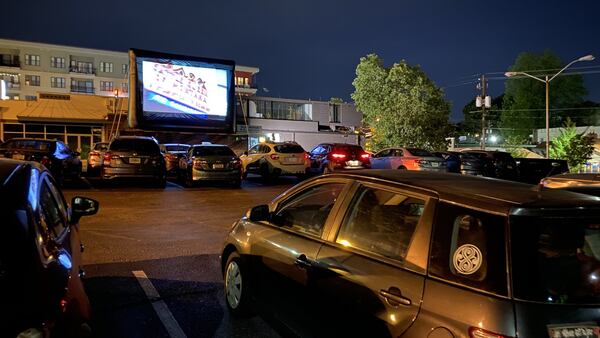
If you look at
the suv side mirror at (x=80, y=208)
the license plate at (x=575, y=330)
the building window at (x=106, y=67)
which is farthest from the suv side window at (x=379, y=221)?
the building window at (x=106, y=67)

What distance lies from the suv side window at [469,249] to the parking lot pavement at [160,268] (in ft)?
7.57

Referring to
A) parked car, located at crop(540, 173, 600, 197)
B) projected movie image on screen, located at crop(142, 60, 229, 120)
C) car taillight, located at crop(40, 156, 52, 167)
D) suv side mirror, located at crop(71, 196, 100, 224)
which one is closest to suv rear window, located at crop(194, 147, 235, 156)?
car taillight, located at crop(40, 156, 52, 167)

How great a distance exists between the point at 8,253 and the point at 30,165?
4.55 feet

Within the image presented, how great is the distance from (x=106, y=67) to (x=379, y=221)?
62.0 meters

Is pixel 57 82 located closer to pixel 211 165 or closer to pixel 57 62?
pixel 57 62

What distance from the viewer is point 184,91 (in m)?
27.7

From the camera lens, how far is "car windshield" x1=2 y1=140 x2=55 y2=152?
16047mm

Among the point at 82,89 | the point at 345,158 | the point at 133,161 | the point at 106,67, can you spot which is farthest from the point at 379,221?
the point at 82,89

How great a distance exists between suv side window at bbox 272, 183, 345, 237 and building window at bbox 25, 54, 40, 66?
61.3 meters

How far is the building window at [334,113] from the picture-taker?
51.2 metres

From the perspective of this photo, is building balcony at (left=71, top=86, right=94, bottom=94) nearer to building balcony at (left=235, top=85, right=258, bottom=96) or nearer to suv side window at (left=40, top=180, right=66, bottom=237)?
building balcony at (left=235, top=85, right=258, bottom=96)

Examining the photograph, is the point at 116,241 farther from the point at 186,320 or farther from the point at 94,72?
the point at 94,72

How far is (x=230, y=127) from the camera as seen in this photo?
29.7 m

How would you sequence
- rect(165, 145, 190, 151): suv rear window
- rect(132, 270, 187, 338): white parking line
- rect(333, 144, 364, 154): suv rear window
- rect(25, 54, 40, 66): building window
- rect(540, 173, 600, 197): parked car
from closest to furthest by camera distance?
rect(132, 270, 187, 338): white parking line
rect(540, 173, 600, 197): parked car
rect(333, 144, 364, 154): suv rear window
rect(165, 145, 190, 151): suv rear window
rect(25, 54, 40, 66): building window
